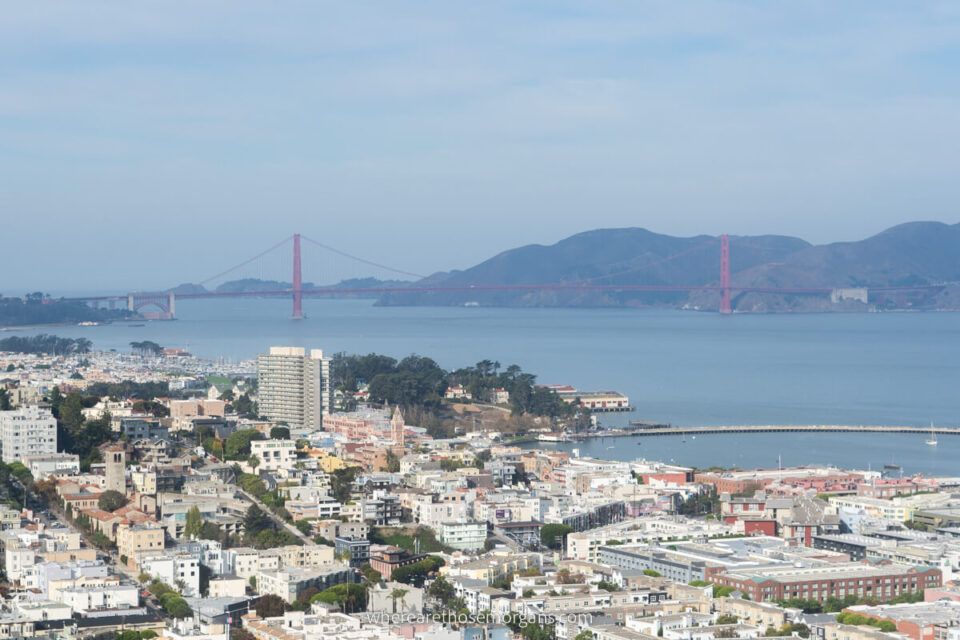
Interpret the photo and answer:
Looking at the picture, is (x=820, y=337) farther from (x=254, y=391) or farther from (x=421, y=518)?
(x=421, y=518)

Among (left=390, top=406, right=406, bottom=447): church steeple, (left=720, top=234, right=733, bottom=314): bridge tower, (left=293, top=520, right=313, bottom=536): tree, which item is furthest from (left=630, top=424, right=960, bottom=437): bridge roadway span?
(left=720, top=234, right=733, bottom=314): bridge tower

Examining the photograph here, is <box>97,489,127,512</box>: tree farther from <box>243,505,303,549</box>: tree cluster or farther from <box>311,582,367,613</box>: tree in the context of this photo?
<box>311,582,367,613</box>: tree

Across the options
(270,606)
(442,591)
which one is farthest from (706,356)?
(270,606)

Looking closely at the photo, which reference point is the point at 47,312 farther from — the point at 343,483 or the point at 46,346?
the point at 343,483

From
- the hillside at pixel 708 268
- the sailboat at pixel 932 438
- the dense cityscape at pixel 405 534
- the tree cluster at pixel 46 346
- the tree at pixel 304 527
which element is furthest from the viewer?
the hillside at pixel 708 268

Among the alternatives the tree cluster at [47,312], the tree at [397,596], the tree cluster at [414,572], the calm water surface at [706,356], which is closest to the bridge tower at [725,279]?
the calm water surface at [706,356]

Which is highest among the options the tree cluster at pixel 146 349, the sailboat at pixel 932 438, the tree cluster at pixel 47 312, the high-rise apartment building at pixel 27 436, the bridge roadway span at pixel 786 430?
the tree cluster at pixel 47 312

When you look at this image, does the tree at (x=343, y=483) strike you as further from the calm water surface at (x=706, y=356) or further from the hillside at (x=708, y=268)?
the hillside at (x=708, y=268)
